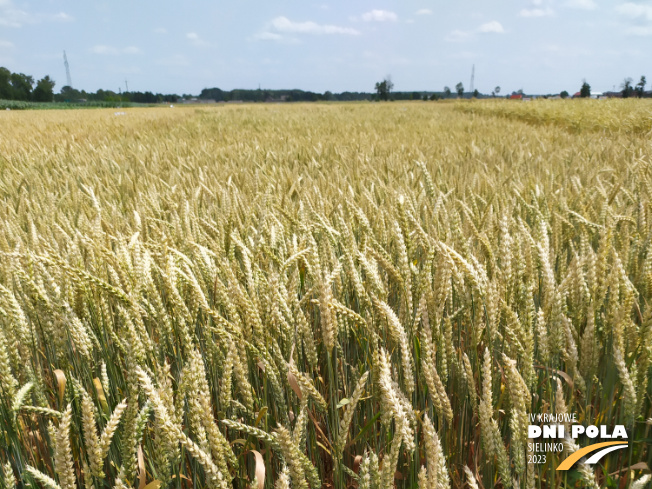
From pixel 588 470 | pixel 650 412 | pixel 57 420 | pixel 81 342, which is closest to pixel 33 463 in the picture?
pixel 57 420

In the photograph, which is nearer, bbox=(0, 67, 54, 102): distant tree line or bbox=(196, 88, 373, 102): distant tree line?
bbox=(0, 67, 54, 102): distant tree line

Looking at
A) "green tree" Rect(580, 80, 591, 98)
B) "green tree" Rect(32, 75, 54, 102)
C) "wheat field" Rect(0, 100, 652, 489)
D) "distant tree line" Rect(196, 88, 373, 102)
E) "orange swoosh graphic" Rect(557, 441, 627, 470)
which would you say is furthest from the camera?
"distant tree line" Rect(196, 88, 373, 102)

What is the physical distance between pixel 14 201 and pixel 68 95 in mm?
84586

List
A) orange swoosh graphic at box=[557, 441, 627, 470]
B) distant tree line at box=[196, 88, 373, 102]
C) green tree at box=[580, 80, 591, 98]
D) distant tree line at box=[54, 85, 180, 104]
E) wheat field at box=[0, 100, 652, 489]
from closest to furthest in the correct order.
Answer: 1. wheat field at box=[0, 100, 652, 489]
2. orange swoosh graphic at box=[557, 441, 627, 470]
3. green tree at box=[580, 80, 591, 98]
4. distant tree line at box=[54, 85, 180, 104]
5. distant tree line at box=[196, 88, 373, 102]

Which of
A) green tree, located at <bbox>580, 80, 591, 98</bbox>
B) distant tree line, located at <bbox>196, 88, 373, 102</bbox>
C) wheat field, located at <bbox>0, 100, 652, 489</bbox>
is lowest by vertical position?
wheat field, located at <bbox>0, 100, 652, 489</bbox>

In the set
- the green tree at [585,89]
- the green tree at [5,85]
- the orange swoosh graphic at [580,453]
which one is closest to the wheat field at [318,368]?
the orange swoosh graphic at [580,453]

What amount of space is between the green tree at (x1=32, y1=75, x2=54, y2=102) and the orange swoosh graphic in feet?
241

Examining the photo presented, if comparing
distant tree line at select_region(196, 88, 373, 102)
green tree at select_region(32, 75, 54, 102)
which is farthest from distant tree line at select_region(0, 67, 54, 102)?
distant tree line at select_region(196, 88, 373, 102)

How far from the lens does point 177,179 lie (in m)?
2.67

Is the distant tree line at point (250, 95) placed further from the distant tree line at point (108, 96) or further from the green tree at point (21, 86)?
the green tree at point (21, 86)

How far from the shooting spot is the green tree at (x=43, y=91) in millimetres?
59969

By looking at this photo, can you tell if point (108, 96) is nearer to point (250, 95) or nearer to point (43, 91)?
point (43, 91)

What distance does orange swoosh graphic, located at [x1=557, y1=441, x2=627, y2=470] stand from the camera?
0.75 m

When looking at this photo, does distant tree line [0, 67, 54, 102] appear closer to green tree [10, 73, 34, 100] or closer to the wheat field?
green tree [10, 73, 34, 100]
